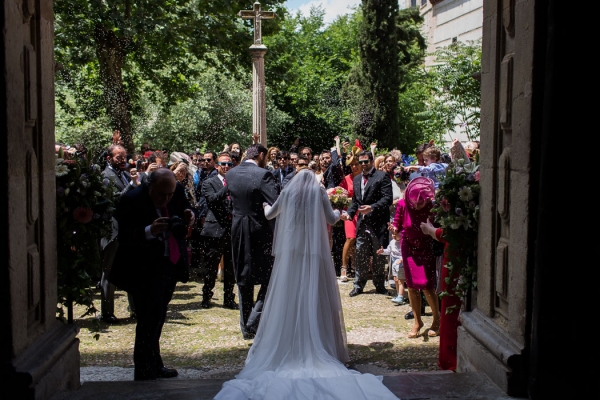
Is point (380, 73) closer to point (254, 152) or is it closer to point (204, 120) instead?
point (204, 120)

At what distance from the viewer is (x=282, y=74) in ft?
78.2

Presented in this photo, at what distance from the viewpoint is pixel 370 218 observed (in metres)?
10.9

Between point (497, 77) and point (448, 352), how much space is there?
8.73ft

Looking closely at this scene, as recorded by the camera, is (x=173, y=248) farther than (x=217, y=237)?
No

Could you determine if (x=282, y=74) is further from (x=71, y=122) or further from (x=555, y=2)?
(x=555, y=2)

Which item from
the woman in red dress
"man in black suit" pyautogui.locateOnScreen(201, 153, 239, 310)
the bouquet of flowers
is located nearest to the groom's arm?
"man in black suit" pyautogui.locateOnScreen(201, 153, 239, 310)

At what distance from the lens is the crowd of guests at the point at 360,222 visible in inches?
320

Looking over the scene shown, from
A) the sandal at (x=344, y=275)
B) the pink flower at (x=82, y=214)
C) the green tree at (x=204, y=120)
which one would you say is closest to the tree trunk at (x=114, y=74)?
the green tree at (x=204, y=120)

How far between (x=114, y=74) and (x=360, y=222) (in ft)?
39.2

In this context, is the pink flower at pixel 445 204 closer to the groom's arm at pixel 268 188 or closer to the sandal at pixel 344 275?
the groom's arm at pixel 268 188

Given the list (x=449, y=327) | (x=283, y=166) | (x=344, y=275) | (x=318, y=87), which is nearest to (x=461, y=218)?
(x=449, y=327)

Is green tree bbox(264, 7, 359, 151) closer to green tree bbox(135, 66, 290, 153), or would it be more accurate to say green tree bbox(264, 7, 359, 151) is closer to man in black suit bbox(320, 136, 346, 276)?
green tree bbox(135, 66, 290, 153)

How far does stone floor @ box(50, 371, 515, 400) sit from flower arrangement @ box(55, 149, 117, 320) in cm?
79

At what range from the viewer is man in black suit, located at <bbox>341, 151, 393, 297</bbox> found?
10781 millimetres
